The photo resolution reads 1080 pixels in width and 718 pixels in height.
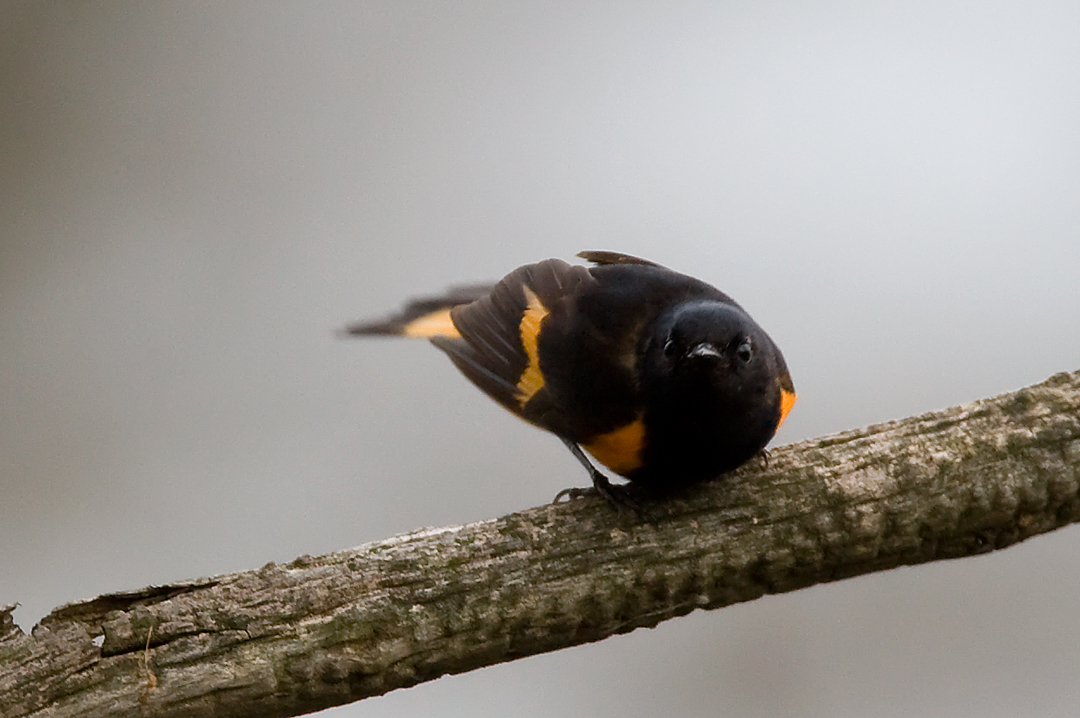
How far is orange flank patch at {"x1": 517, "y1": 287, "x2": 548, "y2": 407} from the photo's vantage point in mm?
2133

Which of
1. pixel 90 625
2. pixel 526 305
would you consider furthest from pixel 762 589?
pixel 90 625

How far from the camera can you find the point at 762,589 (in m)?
1.85

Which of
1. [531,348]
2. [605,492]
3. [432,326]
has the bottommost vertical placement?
[605,492]

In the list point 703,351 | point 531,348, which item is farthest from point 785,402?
point 531,348

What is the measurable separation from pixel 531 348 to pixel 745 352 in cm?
48

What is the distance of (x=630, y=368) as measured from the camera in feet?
6.52

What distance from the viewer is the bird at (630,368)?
1879mm

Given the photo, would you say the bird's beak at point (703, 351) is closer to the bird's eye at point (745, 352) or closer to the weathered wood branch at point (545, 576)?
the bird's eye at point (745, 352)

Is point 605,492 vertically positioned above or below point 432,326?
below

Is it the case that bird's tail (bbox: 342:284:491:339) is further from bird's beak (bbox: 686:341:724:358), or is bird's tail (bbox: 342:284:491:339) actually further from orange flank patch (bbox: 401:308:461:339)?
bird's beak (bbox: 686:341:724:358)

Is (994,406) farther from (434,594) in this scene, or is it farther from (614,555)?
(434,594)

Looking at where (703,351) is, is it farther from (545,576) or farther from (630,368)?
(545,576)

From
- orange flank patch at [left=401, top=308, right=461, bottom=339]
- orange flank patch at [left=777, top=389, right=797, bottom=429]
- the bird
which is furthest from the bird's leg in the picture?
orange flank patch at [left=401, top=308, right=461, bottom=339]

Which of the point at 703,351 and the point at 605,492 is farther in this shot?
the point at 605,492
